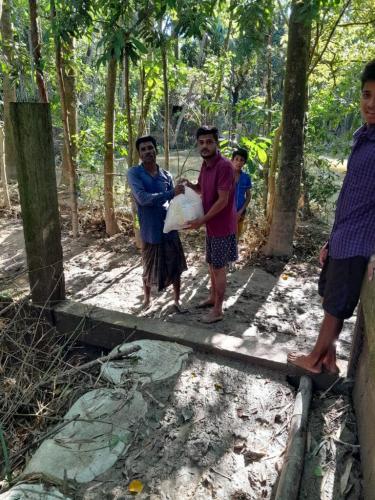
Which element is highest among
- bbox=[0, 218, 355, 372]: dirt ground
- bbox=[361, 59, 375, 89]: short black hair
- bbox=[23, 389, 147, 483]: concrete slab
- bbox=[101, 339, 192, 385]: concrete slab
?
bbox=[361, 59, 375, 89]: short black hair

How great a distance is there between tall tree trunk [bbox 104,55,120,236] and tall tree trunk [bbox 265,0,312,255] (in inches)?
89.4

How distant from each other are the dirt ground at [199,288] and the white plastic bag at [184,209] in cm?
104

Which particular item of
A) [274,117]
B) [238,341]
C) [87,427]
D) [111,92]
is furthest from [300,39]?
[87,427]

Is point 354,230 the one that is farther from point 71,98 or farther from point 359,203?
point 71,98

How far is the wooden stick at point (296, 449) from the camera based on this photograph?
167 centimetres

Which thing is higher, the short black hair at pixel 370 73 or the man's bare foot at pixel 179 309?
the short black hair at pixel 370 73

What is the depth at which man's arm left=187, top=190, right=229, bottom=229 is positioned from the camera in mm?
3154

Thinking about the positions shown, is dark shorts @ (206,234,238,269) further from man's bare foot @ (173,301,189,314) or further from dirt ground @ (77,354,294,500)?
dirt ground @ (77,354,294,500)

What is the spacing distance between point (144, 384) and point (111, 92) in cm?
447

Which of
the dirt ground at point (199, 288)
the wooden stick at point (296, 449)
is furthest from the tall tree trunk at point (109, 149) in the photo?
the wooden stick at point (296, 449)

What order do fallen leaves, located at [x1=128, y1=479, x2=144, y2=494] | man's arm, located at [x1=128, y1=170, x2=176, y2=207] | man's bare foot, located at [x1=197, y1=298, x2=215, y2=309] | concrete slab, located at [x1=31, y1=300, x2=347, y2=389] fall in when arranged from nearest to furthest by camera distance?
fallen leaves, located at [x1=128, y1=479, x2=144, y2=494] < concrete slab, located at [x1=31, y1=300, x2=347, y2=389] < man's arm, located at [x1=128, y1=170, x2=176, y2=207] < man's bare foot, located at [x1=197, y1=298, x2=215, y2=309]

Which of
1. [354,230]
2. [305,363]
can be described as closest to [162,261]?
[305,363]

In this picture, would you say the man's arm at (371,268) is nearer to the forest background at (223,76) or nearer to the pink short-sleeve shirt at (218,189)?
the pink short-sleeve shirt at (218,189)

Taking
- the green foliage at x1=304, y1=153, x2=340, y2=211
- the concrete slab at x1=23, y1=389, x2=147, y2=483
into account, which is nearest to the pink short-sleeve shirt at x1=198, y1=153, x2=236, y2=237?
the concrete slab at x1=23, y1=389, x2=147, y2=483
